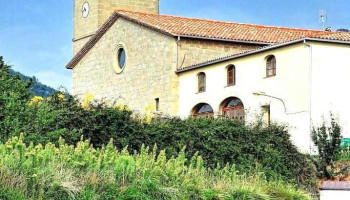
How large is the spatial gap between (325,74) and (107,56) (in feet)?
65.2

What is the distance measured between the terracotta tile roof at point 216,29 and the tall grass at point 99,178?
87.4ft

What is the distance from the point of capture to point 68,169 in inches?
691

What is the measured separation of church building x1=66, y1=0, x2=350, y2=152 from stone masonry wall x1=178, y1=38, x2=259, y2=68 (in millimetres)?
55

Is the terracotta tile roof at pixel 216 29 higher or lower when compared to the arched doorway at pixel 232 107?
higher

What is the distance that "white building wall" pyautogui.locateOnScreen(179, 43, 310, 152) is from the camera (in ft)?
125

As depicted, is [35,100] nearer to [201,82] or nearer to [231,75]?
[231,75]

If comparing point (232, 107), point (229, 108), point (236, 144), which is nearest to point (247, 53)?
point (232, 107)

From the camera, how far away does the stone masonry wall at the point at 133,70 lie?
47.0 m

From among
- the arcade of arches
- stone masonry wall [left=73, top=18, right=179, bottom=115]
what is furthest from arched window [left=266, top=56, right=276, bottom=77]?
stone masonry wall [left=73, top=18, right=179, bottom=115]

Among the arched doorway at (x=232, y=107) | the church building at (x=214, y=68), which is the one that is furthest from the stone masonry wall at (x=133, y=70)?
the arched doorway at (x=232, y=107)

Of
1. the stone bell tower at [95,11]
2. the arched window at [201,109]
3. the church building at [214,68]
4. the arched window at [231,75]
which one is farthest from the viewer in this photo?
the stone bell tower at [95,11]

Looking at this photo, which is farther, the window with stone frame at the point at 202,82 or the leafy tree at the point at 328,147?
the window with stone frame at the point at 202,82

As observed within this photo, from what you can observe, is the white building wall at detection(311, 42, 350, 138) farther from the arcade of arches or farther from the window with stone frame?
the window with stone frame

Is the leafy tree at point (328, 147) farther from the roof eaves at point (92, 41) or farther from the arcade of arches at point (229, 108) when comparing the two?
the roof eaves at point (92, 41)
